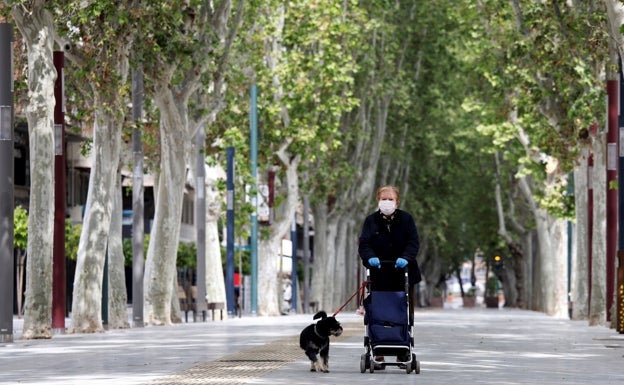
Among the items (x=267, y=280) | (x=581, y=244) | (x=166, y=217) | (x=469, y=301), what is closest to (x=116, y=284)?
(x=166, y=217)

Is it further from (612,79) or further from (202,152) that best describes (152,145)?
(612,79)

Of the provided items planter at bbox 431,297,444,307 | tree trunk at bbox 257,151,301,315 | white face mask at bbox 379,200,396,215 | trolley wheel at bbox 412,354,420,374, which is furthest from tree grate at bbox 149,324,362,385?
planter at bbox 431,297,444,307

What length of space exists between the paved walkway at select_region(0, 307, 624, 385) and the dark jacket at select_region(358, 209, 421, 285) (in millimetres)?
1178

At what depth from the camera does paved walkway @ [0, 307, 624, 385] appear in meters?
17.1

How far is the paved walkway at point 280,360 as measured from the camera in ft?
56.0

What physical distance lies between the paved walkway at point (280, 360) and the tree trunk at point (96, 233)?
1.64 m

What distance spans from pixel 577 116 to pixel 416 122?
35.4 m

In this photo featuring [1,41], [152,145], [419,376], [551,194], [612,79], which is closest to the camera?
[419,376]

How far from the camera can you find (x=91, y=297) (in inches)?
1318

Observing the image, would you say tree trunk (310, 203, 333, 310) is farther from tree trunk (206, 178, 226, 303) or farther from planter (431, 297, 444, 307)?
planter (431, 297, 444, 307)

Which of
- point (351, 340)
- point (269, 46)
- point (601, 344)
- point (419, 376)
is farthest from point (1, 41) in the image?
point (269, 46)

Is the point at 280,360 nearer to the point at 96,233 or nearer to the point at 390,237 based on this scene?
the point at 390,237

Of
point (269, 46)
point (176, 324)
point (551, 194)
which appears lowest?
point (176, 324)

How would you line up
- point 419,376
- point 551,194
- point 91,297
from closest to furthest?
point 419,376 → point 91,297 → point 551,194
